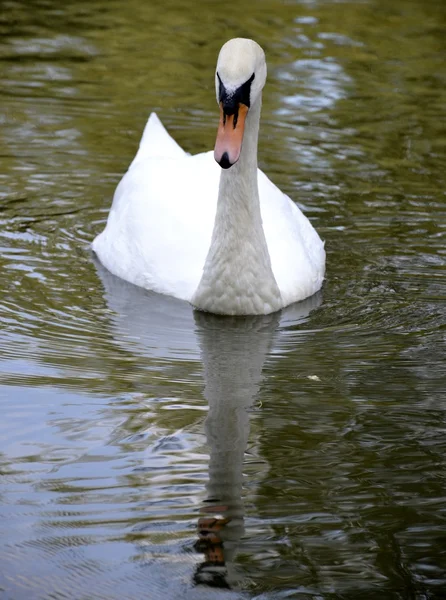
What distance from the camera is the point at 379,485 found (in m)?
5.21

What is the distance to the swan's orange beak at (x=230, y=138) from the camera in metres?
6.49

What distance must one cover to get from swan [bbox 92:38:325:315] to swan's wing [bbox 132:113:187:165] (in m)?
Result: 0.54

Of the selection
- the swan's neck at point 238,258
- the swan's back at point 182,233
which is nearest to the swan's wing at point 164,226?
the swan's back at point 182,233

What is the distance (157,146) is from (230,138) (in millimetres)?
3284

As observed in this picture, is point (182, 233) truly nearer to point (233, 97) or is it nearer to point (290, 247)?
point (290, 247)

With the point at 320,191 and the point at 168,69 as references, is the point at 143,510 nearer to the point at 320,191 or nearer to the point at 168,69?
the point at 320,191

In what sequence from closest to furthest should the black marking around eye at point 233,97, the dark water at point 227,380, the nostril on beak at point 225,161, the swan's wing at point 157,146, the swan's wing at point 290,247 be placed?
the dark water at point 227,380 < the nostril on beak at point 225,161 < the black marking around eye at point 233,97 < the swan's wing at point 290,247 < the swan's wing at point 157,146

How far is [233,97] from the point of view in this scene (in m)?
6.65

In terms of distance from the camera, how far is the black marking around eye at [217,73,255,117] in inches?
261

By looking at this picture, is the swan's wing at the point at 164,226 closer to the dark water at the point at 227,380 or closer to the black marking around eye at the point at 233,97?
the dark water at the point at 227,380

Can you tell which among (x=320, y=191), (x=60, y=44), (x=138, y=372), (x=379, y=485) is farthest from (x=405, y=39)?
(x=379, y=485)

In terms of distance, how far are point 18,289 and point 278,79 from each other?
6234mm

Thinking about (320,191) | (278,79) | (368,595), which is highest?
(278,79)

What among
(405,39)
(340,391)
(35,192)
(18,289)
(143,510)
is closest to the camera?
(143,510)
